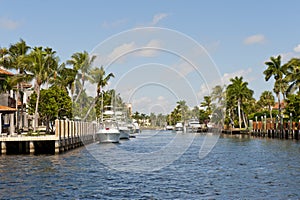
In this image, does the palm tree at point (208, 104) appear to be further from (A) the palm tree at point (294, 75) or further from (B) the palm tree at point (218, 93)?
(A) the palm tree at point (294, 75)

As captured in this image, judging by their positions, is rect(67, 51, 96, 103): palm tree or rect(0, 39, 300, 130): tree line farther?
rect(67, 51, 96, 103): palm tree

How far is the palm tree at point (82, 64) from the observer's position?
3866 inches

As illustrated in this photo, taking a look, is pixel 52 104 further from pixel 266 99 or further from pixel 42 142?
pixel 266 99

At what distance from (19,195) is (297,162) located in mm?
27096

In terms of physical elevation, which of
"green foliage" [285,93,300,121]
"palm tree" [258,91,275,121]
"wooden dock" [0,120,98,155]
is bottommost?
"wooden dock" [0,120,98,155]

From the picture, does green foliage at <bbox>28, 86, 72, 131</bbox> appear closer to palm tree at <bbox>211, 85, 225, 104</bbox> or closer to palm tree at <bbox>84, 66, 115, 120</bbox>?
palm tree at <bbox>84, 66, 115, 120</bbox>

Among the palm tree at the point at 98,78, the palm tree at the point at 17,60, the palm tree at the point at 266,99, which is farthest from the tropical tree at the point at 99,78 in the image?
the palm tree at the point at 266,99

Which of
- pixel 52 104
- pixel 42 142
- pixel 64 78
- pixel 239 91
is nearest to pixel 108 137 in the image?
pixel 52 104

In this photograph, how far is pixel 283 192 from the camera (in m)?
27.9

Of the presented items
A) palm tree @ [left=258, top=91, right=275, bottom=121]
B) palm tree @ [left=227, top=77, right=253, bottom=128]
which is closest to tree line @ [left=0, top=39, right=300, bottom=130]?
palm tree @ [left=227, top=77, right=253, bottom=128]

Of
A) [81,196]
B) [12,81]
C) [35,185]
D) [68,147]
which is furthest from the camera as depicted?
[12,81]

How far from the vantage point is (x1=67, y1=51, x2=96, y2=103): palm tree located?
98188 millimetres

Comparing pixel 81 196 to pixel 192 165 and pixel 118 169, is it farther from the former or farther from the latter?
pixel 192 165

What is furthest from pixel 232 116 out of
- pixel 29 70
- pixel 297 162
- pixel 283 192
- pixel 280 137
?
pixel 283 192
